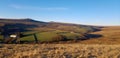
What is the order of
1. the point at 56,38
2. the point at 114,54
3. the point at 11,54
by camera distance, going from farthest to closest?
the point at 56,38 → the point at 114,54 → the point at 11,54

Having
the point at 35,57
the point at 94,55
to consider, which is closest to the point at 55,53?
the point at 35,57

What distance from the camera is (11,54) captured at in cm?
1407

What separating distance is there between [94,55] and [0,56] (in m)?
6.67

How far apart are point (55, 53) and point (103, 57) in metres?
3.45

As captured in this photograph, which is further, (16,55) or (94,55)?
(94,55)

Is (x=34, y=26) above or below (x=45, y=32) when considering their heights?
below

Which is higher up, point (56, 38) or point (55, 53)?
point (55, 53)

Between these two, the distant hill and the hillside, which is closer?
the hillside

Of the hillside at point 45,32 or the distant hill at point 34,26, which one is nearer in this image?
the hillside at point 45,32

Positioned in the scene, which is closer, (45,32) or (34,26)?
(45,32)

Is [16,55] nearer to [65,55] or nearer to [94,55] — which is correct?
[65,55]

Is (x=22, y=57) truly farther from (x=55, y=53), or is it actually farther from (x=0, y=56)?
(x=55, y=53)

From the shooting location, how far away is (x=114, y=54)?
16375 mm

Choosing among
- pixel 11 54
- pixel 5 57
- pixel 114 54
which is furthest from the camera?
pixel 114 54
